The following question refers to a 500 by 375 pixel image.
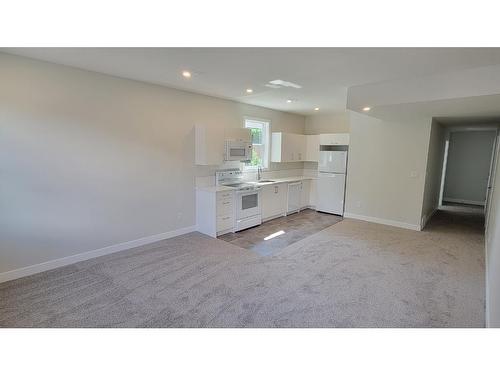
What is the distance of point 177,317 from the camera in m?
2.29

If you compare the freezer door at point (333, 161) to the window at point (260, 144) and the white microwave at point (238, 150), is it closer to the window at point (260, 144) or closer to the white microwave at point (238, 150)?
the window at point (260, 144)

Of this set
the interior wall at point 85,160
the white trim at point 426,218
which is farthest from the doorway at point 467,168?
the interior wall at point 85,160

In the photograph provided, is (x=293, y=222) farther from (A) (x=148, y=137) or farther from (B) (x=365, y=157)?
(A) (x=148, y=137)

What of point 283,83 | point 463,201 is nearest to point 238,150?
point 283,83

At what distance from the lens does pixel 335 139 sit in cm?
592

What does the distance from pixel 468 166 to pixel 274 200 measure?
6360 mm

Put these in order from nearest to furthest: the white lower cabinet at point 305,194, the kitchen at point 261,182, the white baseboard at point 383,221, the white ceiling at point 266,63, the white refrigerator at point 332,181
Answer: the white ceiling at point 266,63 < the kitchen at point 261,182 < the white baseboard at point 383,221 < the white refrigerator at point 332,181 < the white lower cabinet at point 305,194

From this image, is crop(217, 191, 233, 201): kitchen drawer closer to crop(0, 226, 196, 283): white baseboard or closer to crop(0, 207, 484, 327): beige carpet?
crop(0, 207, 484, 327): beige carpet

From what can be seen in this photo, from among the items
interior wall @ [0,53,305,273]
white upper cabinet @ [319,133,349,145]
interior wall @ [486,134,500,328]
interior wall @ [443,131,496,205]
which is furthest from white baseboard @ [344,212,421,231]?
interior wall @ [443,131,496,205]

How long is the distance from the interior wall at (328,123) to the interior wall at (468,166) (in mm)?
3703

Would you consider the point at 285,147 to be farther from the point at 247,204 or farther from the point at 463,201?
the point at 463,201

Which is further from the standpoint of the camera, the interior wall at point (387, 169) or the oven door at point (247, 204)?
the interior wall at point (387, 169)

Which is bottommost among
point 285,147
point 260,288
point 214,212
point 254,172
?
point 260,288

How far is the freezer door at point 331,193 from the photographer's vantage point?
19.4 ft
